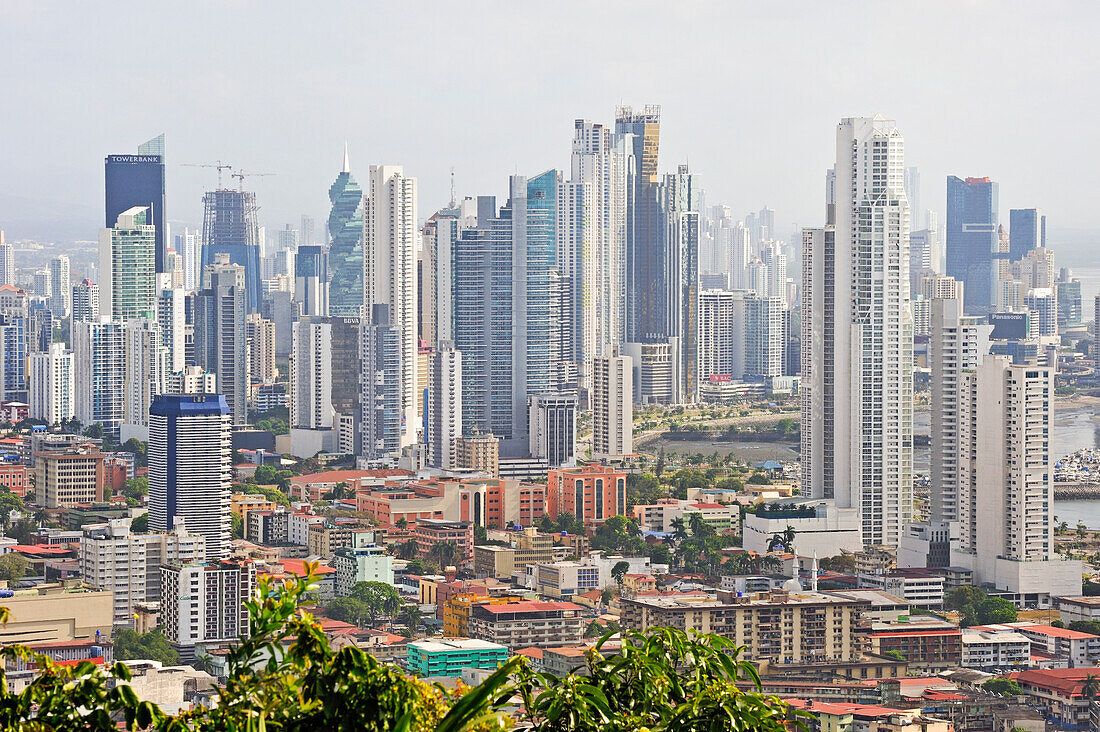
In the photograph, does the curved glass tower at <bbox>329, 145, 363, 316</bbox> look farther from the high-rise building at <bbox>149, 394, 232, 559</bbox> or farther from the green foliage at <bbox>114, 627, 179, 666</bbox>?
the green foliage at <bbox>114, 627, 179, 666</bbox>

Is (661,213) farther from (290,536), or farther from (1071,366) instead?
(290,536)

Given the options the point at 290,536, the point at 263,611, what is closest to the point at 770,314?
the point at 290,536

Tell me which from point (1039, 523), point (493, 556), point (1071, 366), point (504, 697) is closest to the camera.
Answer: point (504, 697)

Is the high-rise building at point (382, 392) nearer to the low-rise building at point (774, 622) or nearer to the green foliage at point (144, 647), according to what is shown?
the green foliage at point (144, 647)

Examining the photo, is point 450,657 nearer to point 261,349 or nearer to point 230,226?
point 261,349

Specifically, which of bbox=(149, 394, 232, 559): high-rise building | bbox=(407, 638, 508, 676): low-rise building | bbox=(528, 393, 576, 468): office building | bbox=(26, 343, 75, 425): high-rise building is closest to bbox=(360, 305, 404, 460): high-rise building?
bbox=(528, 393, 576, 468): office building

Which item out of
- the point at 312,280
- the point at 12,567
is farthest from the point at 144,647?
the point at 312,280

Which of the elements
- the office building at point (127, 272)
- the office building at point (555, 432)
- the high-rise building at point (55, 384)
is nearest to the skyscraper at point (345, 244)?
the office building at point (127, 272)
